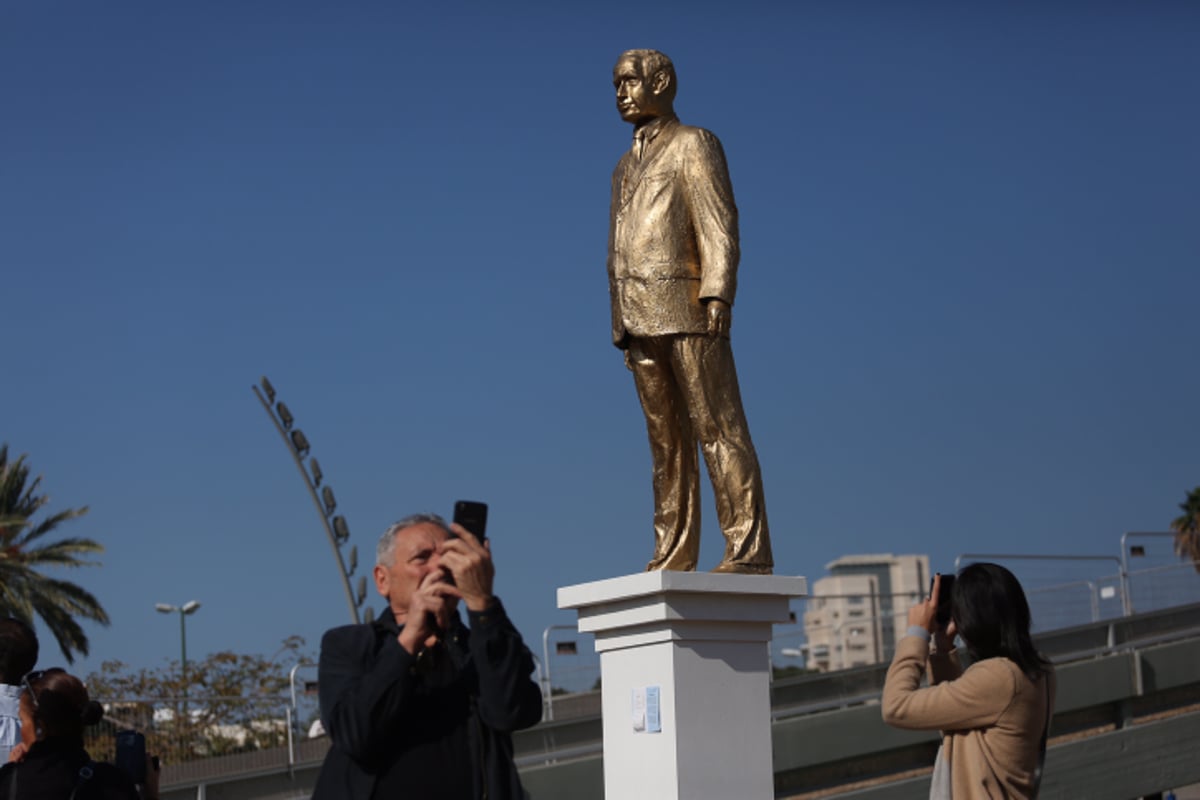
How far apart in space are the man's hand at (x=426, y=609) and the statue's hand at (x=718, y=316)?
14.3ft

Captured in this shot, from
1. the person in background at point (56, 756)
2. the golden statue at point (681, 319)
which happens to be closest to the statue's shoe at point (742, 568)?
the golden statue at point (681, 319)

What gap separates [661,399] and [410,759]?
4655mm

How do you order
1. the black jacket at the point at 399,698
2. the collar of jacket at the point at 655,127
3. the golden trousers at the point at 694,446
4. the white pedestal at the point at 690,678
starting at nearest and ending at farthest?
the black jacket at the point at 399,698 < the white pedestal at the point at 690,678 < the golden trousers at the point at 694,446 < the collar of jacket at the point at 655,127

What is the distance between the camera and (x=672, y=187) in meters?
8.09

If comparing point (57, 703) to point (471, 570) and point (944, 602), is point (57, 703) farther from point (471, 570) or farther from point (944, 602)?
point (944, 602)

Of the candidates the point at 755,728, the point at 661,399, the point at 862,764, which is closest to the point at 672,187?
the point at 661,399

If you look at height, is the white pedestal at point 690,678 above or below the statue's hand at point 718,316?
below

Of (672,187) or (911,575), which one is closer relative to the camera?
(672,187)

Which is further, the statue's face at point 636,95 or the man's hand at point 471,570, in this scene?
the statue's face at point 636,95

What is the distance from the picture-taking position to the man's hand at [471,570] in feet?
11.9

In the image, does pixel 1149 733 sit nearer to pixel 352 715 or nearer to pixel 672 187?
pixel 672 187

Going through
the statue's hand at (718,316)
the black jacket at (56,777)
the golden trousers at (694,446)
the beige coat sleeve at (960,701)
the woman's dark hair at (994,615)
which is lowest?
the black jacket at (56,777)

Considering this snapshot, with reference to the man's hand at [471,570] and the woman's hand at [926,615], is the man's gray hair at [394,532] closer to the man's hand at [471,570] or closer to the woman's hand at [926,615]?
the man's hand at [471,570]

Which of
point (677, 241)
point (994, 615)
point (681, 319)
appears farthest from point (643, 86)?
point (994, 615)
